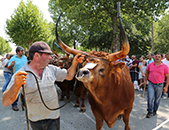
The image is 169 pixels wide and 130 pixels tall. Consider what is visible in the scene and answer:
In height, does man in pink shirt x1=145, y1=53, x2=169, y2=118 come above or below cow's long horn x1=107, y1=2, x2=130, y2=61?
below

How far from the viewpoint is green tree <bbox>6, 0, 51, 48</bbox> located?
18658 mm

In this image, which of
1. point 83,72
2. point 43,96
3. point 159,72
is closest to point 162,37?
point 159,72

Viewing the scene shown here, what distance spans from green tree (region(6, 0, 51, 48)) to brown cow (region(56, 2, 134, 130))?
19.0m

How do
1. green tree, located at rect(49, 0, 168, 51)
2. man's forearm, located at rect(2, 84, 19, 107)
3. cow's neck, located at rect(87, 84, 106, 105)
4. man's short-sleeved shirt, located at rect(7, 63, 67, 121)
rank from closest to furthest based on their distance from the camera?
man's forearm, located at rect(2, 84, 19, 107), man's short-sleeved shirt, located at rect(7, 63, 67, 121), cow's neck, located at rect(87, 84, 106, 105), green tree, located at rect(49, 0, 168, 51)

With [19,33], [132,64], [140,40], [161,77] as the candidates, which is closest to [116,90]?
[161,77]

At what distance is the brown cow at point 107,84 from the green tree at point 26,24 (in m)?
19.0

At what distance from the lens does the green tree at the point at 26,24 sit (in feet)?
61.2

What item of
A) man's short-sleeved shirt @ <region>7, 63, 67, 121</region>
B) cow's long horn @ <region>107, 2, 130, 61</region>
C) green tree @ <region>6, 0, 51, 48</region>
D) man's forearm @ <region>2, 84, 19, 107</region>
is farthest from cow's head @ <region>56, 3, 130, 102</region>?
green tree @ <region>6, 0, 51, 48</region>

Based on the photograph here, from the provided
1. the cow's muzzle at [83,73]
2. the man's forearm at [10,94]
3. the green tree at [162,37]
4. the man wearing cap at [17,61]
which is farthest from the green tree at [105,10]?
the green tree at [162,37]

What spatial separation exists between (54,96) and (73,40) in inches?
920

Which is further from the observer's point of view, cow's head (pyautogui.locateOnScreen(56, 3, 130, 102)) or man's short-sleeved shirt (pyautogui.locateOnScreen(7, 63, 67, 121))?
cow's head (pyautogui.locateOnScreen(56, 3, 130, 102))

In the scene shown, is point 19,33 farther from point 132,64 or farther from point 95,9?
point 132,64

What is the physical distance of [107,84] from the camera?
2.40 m

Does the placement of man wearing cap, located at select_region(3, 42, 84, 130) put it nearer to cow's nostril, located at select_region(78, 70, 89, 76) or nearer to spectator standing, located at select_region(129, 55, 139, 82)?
cow's nostril, located at select_region(78, 70, 89, 76)
